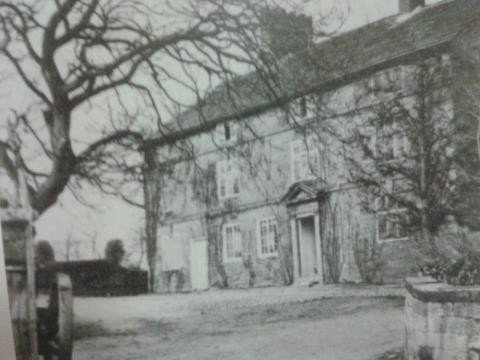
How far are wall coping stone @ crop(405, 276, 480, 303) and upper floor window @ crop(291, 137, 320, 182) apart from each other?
0.52 m

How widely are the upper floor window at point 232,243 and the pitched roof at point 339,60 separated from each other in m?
0.40

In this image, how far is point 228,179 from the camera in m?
2.79

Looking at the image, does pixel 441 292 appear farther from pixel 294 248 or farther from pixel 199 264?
pixel 199 264

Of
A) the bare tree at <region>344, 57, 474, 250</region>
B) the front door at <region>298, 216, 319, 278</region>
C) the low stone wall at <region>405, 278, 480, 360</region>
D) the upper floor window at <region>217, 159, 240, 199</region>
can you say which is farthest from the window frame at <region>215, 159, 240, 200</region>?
the low stone wall at <region>405, 278, 480, 360</region>

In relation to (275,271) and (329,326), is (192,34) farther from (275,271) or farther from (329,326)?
(329,326)

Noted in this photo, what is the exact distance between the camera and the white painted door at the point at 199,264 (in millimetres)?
2793

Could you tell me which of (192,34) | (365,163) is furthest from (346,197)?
(192,34)

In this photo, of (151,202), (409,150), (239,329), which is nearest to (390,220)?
(409,150)

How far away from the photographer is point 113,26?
9.39 ft

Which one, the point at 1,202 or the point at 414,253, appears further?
the point at 1,202

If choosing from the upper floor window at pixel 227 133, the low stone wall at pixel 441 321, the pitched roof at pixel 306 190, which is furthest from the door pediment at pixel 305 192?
the low stone wall at pixel 441 321

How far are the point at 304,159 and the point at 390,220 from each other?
0.39 metres

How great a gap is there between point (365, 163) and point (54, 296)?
138 centimetres

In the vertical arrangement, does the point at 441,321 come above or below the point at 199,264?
below
